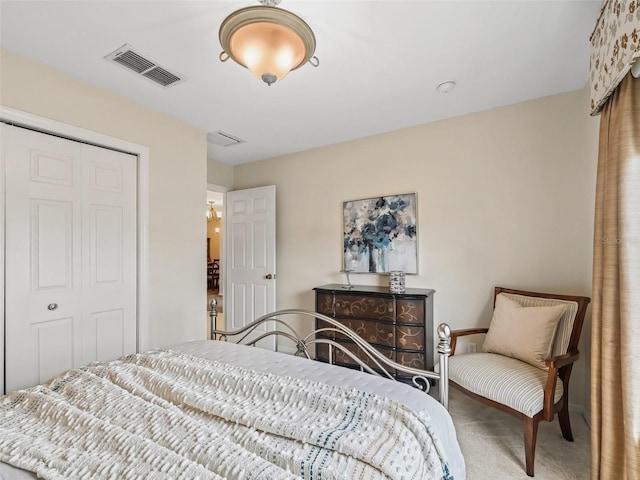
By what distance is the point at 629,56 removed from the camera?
1317 mm

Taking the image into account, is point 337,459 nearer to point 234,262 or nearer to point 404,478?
point 404,478

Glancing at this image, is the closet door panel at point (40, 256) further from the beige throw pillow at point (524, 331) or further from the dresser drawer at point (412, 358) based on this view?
the beige throw pillow at point (524, 331)

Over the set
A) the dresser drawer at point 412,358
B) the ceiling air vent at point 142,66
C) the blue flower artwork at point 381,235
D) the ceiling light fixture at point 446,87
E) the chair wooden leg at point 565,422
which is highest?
the ceiling air vent at point 142,66

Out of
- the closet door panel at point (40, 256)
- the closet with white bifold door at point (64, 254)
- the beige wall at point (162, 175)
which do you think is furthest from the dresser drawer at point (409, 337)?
the closet door panel at point (40, 256)

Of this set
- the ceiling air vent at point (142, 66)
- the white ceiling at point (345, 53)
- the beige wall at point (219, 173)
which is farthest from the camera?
the beige wall at point (219, 173)

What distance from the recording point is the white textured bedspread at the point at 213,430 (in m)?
0.90

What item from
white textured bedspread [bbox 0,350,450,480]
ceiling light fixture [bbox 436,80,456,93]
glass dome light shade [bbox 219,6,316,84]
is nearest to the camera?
white textured bedspread [bbox 0,350,450,480]

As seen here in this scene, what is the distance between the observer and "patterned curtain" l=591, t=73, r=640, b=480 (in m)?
1.36

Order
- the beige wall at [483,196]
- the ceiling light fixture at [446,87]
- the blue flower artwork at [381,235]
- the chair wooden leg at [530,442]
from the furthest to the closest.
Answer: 1. the blue flower artwork at [381,235]
2. the beige wall at [483,196]
3. the ceiling light fixture at [446,87]
4. the chair wooden leg at [530,442]

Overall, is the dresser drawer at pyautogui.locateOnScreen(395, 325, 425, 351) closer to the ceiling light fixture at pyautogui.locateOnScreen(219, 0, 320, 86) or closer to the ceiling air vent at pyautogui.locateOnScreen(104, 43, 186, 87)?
the ceiling light fixture at pyautogui.locateOnScreen(219, 0, 320, 86)

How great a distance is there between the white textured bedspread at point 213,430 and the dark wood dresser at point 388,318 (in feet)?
5.56

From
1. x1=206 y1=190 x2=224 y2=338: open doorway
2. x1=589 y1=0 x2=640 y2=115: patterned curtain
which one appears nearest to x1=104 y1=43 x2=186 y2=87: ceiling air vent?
x1=589 y1=0 x2=640 y2=115: patterned curtain

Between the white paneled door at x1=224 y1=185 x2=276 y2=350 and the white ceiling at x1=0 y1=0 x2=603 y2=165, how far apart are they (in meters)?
1.29

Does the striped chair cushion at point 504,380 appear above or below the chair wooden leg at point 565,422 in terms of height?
above
